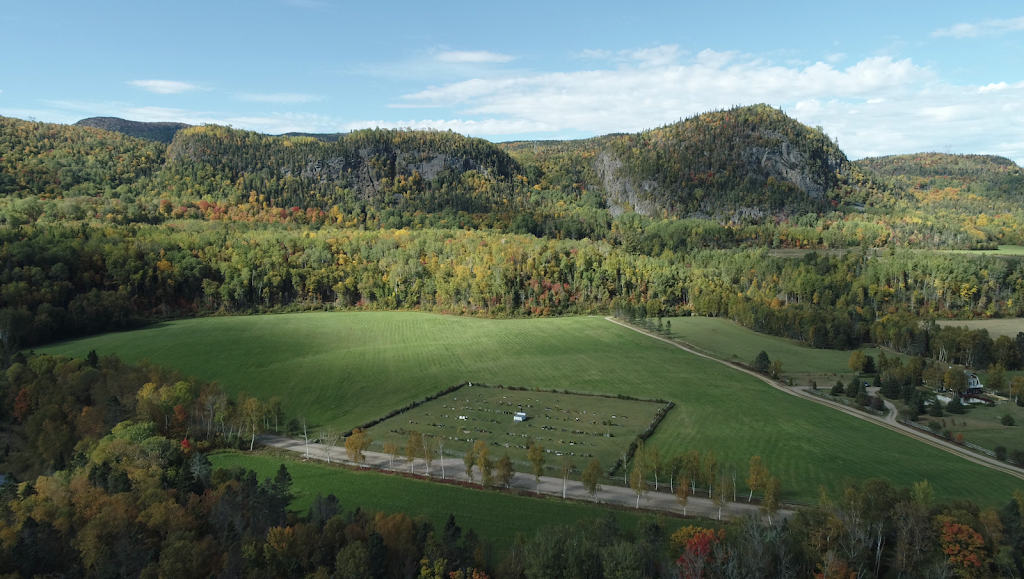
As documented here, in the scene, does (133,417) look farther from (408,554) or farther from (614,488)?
(614,488)

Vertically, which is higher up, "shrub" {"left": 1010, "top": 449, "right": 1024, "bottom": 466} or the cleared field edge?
"shrub" {"left": 1010, "top": 449, "right": 1024, "bottom": 466}

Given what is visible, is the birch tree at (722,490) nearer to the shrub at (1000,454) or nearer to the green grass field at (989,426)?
the shrub at (1000,454)

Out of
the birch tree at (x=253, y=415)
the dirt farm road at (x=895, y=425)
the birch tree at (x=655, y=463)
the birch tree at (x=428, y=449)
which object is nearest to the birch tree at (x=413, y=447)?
the birch tree at (x=428, y=449)

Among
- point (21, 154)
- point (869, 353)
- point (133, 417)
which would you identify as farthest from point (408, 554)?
point (21, 154)

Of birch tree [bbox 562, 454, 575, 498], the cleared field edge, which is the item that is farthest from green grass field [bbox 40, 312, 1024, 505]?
birch tree [bbox 562, 454, 575, 498]

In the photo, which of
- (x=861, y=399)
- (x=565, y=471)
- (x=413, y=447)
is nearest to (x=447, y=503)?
(x=413, y=447)

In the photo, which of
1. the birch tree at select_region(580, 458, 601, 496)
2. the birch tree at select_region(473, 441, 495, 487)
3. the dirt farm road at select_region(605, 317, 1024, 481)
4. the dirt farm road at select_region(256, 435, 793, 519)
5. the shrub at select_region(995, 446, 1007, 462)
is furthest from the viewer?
the shrub at select_region(995, 446, 1007, 462)

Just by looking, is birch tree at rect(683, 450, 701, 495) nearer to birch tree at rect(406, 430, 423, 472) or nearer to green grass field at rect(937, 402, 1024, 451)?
birch tree at rect(406, 430, 423, 472)
